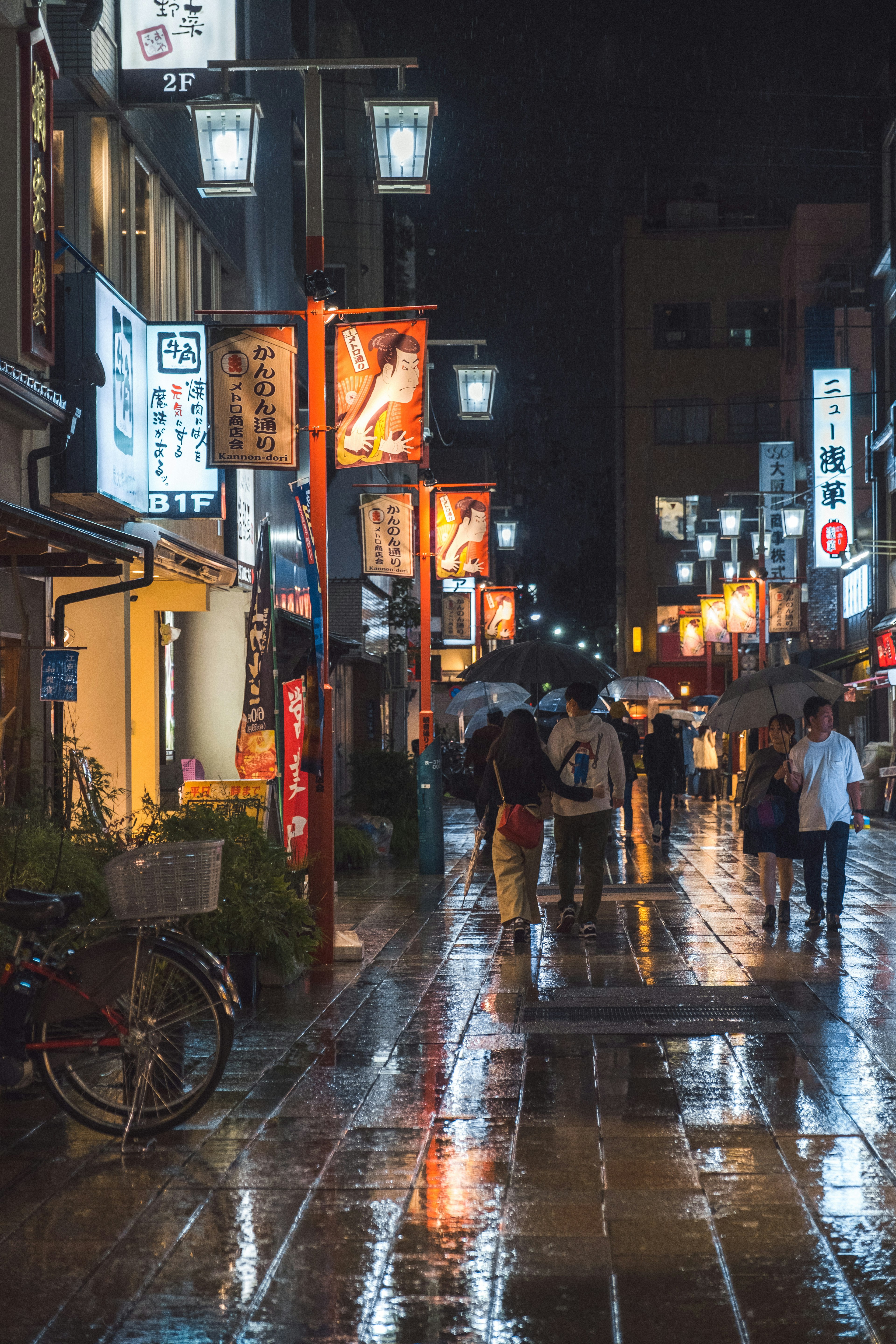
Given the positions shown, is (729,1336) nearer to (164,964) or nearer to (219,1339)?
(219,1339)

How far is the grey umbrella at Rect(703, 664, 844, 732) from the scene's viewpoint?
15.1m

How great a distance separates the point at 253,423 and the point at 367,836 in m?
8.83

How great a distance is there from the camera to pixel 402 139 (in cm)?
1204

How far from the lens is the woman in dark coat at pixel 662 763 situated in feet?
76.7

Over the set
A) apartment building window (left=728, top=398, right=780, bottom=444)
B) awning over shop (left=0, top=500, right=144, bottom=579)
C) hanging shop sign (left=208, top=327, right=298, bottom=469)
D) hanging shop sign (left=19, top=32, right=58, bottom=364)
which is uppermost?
apartment building window (left=728, top=398, right=780, bottom=444)

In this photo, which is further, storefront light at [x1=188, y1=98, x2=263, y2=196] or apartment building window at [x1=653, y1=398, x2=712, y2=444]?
apartment building window at [x1=653, y1=398, x2=712, y2=444]

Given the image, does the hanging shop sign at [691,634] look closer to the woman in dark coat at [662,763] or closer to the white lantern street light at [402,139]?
the woman in dark coat at [662,763]

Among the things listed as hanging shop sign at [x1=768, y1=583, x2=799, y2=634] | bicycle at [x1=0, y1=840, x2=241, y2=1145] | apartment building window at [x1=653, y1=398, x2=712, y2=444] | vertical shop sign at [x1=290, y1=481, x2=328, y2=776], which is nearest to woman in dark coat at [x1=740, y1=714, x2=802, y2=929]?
vertical shop sign at [x1=290, y1=481, x2=328, y2=776]

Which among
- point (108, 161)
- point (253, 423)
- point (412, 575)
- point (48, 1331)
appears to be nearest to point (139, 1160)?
point (48, 1331)

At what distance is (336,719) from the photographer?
106 ft

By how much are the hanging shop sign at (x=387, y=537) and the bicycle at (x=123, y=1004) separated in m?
19.2

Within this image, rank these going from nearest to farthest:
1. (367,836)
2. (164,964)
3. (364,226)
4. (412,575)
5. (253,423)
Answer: (164,964) → (253,423) → (367,836) → (412,575) → (364,226)

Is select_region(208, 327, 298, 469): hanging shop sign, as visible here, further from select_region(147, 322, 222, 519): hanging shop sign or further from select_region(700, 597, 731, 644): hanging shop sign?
select_region(700, 597, 731, 644): hanging shop sign

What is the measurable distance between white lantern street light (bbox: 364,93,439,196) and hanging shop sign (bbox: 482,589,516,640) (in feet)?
104
